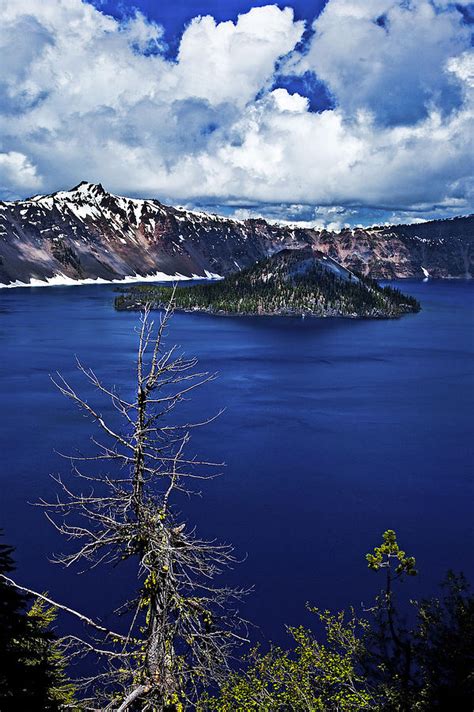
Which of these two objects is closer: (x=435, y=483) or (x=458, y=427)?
(x=435, y=483)

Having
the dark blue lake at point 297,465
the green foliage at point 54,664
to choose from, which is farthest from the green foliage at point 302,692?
the dark blue lake at point 297,465

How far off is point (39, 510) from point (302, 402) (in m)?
53.2

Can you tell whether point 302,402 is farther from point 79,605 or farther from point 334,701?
point 334,701

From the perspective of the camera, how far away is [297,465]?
6519 cm

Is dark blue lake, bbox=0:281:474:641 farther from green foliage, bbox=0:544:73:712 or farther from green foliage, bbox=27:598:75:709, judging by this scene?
green foliage, bbox=0:544:73:712

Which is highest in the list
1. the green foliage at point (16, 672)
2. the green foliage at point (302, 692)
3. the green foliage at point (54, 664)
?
the green foliage at point (16, 672)

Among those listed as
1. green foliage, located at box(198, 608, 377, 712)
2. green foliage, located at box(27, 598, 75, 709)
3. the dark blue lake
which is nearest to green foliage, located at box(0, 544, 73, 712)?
green foliage, located at box(27, 598, 75, 709)

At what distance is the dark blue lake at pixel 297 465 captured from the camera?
42.2m

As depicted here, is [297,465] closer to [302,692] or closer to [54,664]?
[302,692]

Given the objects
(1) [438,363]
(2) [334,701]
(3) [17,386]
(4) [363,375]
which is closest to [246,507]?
(2) [334,701]

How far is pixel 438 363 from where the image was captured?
13300 centimetres

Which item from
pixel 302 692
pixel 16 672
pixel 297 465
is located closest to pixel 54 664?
pixel 16 672

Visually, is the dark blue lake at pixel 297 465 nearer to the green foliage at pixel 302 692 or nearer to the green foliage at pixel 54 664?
the green foliage at pixel 302 692

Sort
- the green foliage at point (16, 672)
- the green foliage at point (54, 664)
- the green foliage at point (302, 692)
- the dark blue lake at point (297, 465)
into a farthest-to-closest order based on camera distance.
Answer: the dark blue lake at point (297, 465) → the green foliage at point (302, 692) → the green foliage at point (54, 664) → the green foliage at point (16, 672)
